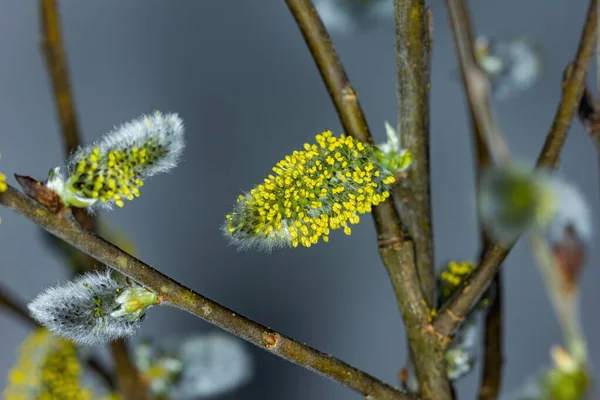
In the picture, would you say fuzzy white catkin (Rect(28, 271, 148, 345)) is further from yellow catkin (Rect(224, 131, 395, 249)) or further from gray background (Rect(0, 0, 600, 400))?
gray background (Rect(0, 0, 600, 400))

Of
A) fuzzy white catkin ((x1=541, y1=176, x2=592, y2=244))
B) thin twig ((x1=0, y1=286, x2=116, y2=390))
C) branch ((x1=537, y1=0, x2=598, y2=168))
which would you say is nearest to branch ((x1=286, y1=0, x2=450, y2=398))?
branch ((x1=537, y1=0, x2=598, y2=168))

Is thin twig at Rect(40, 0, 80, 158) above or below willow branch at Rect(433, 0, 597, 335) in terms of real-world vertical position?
above

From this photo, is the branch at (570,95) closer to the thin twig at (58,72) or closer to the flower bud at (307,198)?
the flower bud at (307,198)

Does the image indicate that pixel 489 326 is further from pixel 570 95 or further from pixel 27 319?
pixel 27 319

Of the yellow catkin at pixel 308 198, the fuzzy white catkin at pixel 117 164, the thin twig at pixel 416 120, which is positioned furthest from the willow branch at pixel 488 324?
the fuzzy white catkin at pixel 117 164

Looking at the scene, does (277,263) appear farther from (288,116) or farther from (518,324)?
(518,324)

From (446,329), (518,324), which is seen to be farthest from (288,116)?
(446,329)

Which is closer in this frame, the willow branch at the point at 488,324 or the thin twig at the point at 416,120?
the thin twig at the point at 416,120
